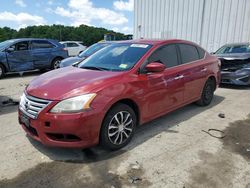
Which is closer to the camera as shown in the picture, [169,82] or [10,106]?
[169,82]

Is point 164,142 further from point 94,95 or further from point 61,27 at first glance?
point 61,27

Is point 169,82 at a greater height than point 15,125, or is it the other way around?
point 169,82

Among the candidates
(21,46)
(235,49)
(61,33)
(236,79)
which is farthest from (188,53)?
(61,33)

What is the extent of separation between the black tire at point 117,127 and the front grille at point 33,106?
804 millimetres

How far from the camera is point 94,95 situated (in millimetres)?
3031

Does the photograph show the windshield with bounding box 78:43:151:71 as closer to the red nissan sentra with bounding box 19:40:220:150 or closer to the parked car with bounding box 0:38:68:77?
the red nissan sentra with bounding box 19:40:220:150

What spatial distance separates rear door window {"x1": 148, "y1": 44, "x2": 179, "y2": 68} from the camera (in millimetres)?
4059

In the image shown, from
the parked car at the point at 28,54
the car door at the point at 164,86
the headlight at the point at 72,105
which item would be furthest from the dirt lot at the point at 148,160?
the parked car at the point at 28,54

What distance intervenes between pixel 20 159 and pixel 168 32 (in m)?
13.8

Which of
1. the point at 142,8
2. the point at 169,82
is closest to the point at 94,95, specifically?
the point at 169,82

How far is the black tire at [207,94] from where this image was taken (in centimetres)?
543

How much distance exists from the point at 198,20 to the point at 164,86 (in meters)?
11.4

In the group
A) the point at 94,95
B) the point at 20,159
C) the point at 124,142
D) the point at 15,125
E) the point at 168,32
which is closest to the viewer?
the point at 94,95

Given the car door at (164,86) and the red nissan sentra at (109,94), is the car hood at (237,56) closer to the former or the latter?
the red nissan sentra at (109,94)
